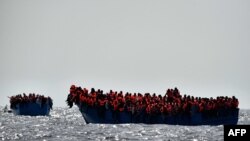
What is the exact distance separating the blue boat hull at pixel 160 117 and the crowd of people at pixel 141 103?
17.8 inches

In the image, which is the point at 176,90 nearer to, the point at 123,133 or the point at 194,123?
the point at 194,123

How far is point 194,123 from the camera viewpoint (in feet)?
205

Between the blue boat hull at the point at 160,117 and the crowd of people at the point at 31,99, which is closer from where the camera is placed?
the blue boat hull at the point at 160,117

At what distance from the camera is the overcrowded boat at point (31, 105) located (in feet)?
318

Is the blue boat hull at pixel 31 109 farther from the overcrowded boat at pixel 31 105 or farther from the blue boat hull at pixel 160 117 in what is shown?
the blue boat hull at pixel 160 117

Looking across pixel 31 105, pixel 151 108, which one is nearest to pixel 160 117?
pixel 151 108

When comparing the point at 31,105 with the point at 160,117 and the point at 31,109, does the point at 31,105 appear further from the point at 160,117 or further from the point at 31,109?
the point at 160,117

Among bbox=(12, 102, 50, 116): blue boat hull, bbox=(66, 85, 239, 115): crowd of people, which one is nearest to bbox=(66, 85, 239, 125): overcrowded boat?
bbox=(66, 85, 239, 115): crowd of people

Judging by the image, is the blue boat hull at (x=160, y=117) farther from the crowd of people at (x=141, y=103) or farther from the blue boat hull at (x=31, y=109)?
the blue boat hull at (x=31, y=109)

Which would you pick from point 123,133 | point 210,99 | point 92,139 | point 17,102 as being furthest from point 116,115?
point 17,102

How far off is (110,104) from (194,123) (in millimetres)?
8183

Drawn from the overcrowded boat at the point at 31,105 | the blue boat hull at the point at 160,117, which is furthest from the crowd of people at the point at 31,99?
the blue boat hull at the point at 160,117

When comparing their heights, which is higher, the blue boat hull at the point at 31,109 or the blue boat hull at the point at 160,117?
the blue boat hull at the point at 31,109

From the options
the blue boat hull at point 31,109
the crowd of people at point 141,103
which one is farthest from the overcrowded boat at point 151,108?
the blue boat hull at point 31,109
